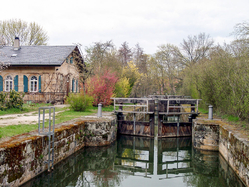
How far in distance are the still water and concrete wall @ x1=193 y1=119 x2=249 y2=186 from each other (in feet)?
1.07

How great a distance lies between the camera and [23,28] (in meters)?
32.4

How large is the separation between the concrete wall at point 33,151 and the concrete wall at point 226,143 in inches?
178

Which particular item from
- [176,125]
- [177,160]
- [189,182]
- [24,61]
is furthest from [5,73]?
[189,182]

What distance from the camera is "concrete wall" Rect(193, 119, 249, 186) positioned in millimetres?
6066

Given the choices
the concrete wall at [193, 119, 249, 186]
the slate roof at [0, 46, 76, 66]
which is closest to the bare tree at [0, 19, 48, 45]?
the slate roof at [0, 46, 76, 66]

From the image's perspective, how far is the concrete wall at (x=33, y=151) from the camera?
4.80 metres

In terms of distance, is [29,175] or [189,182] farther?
[189,182]

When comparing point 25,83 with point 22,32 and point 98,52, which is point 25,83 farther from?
point 22,32

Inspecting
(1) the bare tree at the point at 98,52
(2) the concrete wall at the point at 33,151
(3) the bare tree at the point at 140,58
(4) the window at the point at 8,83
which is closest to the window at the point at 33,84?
(4) the window at the point at 8,83

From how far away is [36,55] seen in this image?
63.3 ft

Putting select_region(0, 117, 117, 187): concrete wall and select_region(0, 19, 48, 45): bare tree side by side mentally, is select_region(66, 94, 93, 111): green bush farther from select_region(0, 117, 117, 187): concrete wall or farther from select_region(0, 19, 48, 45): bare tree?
select_region(0, 19, 48, 45): bare tree

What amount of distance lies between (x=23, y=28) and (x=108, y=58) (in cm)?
1621

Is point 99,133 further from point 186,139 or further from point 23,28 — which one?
point 23,28

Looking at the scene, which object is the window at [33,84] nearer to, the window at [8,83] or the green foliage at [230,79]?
the window at [8,83]
